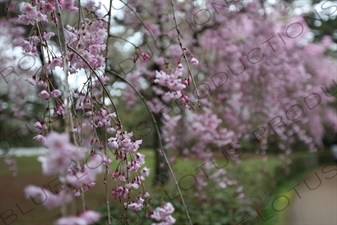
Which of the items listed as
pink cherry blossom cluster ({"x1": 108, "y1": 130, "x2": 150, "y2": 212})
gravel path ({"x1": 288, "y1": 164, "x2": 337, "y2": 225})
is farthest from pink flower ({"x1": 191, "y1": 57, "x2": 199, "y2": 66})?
→ gravel path ({"x1": 288, "y1": 164, "x2": 337, "y2": 225})

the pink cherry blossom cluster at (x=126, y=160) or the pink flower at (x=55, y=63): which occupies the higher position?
the pink flower at (x=55, y=63)

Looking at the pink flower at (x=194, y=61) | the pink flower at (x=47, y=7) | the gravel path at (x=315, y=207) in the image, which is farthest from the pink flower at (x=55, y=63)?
the gravel path at (x=315, y=207)

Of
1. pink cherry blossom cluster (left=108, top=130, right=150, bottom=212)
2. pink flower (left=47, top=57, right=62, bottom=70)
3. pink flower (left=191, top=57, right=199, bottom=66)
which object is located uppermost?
pink flower (left=47, top=57, right=62, bottom=70)

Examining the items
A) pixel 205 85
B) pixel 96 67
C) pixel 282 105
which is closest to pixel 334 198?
pixel 282 105

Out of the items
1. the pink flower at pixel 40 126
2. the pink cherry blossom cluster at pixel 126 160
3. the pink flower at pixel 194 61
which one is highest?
the pink flower at pixel 40 126

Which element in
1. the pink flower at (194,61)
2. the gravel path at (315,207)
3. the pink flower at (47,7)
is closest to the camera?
the pink flower at (47,7)

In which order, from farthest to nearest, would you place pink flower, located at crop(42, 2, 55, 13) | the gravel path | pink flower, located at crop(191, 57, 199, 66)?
the gravel path
pink flower, located at crop(191, 57, 199, 66)
pink flower, located at crop(42, 2, 55, 13)

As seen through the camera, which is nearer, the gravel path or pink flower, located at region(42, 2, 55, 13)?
pink flower, located at region(42, 2, 55, 13)

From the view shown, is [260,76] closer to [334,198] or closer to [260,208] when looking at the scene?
[260,208]

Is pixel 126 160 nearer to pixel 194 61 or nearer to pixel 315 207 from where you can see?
pixel 194 61

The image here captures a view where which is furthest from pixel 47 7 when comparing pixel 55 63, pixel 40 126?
pixel 40 126

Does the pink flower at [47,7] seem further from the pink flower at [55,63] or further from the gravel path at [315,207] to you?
the gravel path at [315,207]

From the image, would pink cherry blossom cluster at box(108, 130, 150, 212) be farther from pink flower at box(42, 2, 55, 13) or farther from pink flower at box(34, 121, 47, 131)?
pink flower at box(42, 2, 55, 13)

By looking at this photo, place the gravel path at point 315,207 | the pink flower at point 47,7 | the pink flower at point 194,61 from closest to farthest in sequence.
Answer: the pink flower at point 47,7 < the pink flower at point 194,61 < the gravel path at point 315,207
